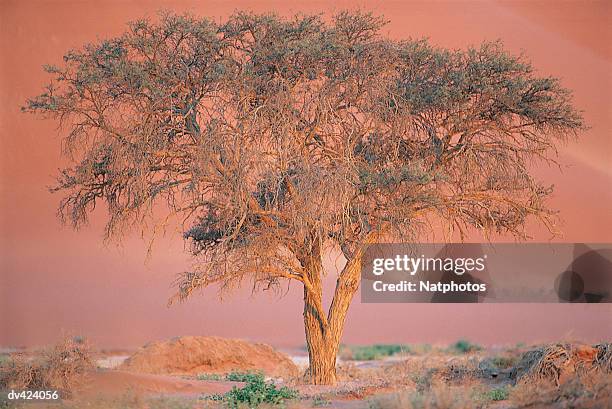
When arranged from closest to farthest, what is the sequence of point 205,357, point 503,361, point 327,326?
point 503,361 < point 327,326 < point 205,357

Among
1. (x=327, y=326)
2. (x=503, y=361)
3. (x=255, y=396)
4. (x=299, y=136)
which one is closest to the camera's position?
(x=255, y=396)

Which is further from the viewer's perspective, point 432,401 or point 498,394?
point 498,394

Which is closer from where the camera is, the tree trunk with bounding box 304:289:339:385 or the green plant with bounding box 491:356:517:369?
the green plant with bounding box 491:356:517:369

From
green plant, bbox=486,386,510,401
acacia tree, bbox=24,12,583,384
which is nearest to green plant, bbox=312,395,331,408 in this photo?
acacia tree, bbox=24,12,583,384

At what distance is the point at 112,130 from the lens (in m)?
17.3

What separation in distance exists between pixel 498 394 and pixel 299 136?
5707 mm

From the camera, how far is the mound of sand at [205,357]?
25406 millimetres

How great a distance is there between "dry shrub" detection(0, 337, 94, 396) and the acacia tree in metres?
2.08

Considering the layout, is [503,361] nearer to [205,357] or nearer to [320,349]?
[320,349]

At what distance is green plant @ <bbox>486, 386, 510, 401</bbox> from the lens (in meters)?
15.3

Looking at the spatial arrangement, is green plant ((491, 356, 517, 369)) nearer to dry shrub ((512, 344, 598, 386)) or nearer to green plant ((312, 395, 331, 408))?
dry shrub ((512, 344, 598, 386))

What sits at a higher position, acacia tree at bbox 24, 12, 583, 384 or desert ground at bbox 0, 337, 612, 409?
acacia tree at bbox 24, 12, 583, 384

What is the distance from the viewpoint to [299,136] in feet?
57.6

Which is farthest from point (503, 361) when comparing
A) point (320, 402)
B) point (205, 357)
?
point (205, 357)
